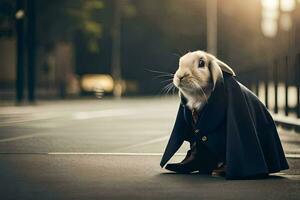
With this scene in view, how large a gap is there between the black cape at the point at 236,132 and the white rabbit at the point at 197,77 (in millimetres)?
78

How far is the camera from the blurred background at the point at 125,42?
45906 mm

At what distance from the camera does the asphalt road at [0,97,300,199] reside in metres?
8.48

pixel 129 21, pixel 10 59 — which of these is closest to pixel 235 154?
pixel 10 59

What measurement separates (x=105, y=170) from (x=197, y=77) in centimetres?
173

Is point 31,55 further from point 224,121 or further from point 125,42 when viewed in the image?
point 125,42

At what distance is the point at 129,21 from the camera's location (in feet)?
193

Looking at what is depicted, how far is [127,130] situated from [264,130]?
8943 mm

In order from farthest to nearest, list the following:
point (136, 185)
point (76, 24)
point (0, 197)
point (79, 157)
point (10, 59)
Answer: point (10, 59), point (76, 24), point (79, 157), point (136, 185), point (0, 197)

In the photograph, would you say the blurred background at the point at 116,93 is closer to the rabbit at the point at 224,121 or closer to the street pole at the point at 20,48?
the street pole at the point at 20,48

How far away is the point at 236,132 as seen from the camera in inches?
374

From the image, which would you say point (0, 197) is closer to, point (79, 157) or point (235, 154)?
point (235, 154)

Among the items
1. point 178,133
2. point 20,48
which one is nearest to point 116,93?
point 20,48

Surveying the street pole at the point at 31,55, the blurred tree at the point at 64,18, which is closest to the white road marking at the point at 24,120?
the street pole at the point at 31,55

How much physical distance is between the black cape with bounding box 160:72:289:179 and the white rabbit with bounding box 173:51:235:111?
0.08m
